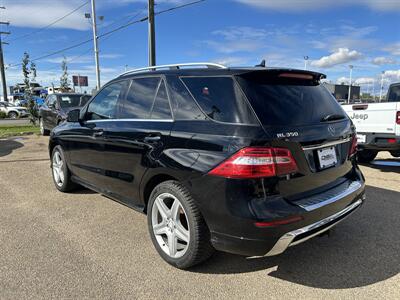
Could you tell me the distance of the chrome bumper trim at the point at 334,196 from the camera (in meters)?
2.64

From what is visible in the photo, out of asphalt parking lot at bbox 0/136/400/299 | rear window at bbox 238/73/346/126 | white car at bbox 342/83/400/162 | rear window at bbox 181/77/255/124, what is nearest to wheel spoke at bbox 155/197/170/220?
asphalt parking lot at bbox 0/136/400/299

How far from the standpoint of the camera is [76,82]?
129 feet

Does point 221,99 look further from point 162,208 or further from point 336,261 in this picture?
point 336,261

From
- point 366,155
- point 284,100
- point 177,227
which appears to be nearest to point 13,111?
point 366,155

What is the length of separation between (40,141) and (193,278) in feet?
33.9

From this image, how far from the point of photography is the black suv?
2484 millimetres

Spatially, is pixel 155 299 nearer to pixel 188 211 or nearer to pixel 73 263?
pixel 188 211

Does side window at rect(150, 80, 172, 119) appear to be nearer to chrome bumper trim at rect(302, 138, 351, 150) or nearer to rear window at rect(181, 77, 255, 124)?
rear window at rect(181, 77, 255, 124)

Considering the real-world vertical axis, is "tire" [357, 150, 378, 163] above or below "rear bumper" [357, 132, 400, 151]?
below

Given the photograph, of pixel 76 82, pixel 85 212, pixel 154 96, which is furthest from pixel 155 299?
pixel 76 82

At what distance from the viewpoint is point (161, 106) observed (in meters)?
3.31

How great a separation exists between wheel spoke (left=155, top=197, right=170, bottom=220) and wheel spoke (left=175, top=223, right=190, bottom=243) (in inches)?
6.4

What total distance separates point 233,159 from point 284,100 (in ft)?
2.43

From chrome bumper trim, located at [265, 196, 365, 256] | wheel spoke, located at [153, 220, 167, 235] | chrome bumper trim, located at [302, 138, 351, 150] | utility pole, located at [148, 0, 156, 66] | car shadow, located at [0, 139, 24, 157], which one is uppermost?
utility pole, located at [148, 0, 156, 66]
